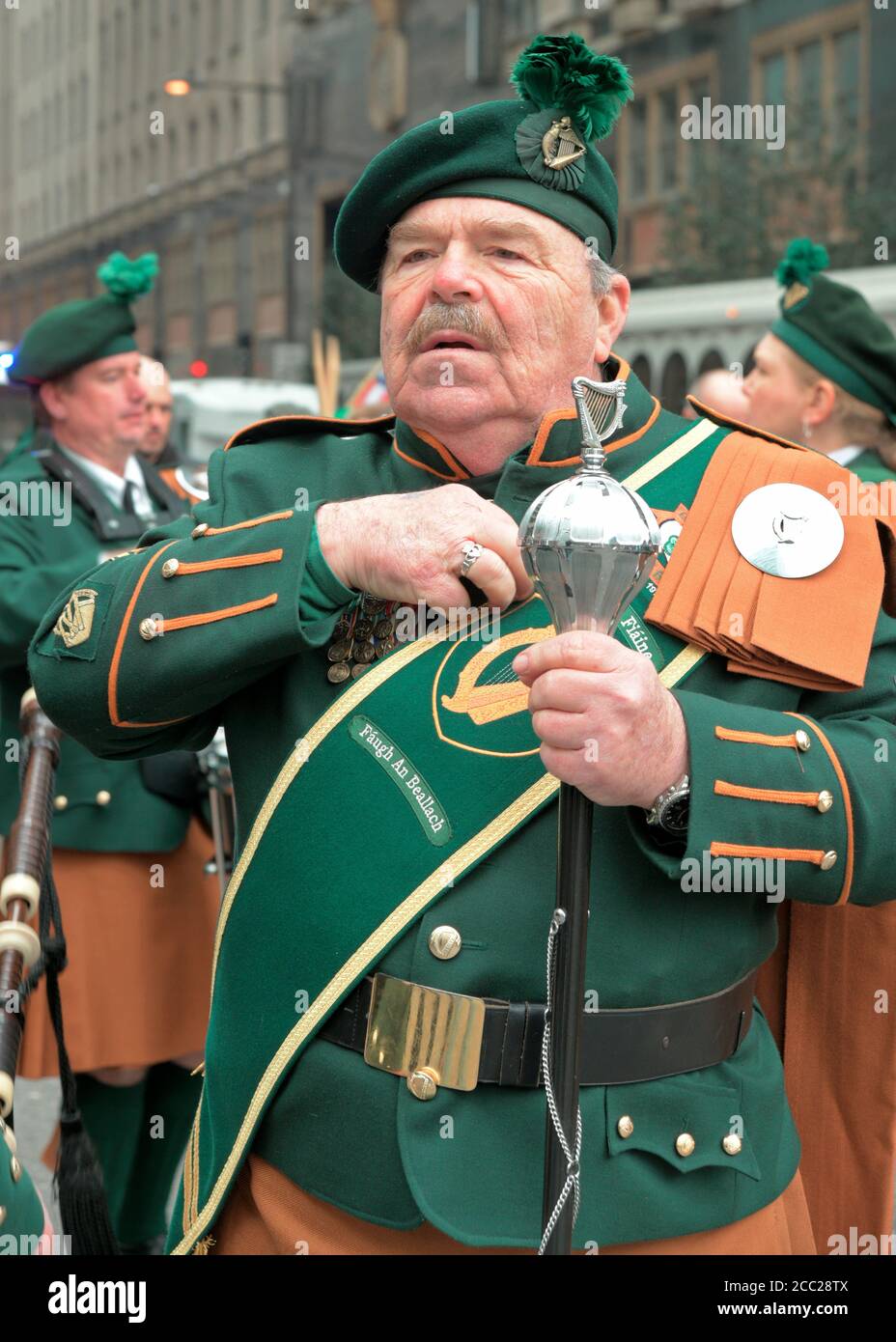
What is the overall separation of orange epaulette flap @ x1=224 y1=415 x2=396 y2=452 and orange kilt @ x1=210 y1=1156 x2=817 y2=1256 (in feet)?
3.30

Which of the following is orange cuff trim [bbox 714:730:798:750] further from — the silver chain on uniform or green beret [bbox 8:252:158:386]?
green beret [bbox 8:252:158:386]

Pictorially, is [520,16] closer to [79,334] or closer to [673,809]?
[79,334]

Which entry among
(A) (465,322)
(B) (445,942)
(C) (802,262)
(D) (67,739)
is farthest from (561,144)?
(C) (802,262)

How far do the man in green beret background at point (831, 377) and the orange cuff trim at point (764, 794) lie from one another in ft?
9.25

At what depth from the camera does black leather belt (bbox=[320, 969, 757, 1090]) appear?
7.30 ft

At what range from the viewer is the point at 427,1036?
88.0 inches

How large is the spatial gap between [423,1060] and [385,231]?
116cm

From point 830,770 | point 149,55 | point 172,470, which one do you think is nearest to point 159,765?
point 172,470

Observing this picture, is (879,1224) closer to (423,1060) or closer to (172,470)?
(423,1060)

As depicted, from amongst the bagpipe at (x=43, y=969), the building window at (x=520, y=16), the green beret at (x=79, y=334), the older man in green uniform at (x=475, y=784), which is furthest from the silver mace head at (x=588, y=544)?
the building window at (x=520, y=16)

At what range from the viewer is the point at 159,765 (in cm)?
463

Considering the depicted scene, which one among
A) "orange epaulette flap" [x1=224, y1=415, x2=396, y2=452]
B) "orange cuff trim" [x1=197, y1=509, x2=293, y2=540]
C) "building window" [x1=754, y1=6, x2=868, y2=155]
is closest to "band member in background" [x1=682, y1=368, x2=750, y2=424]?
"orange epaulette flap" [x1=224, y1=415, x2=396, y2=452]

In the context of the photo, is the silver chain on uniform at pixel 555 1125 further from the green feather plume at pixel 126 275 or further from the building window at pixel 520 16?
the building window at pixel 520 16

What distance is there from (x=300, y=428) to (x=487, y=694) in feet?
1.89
